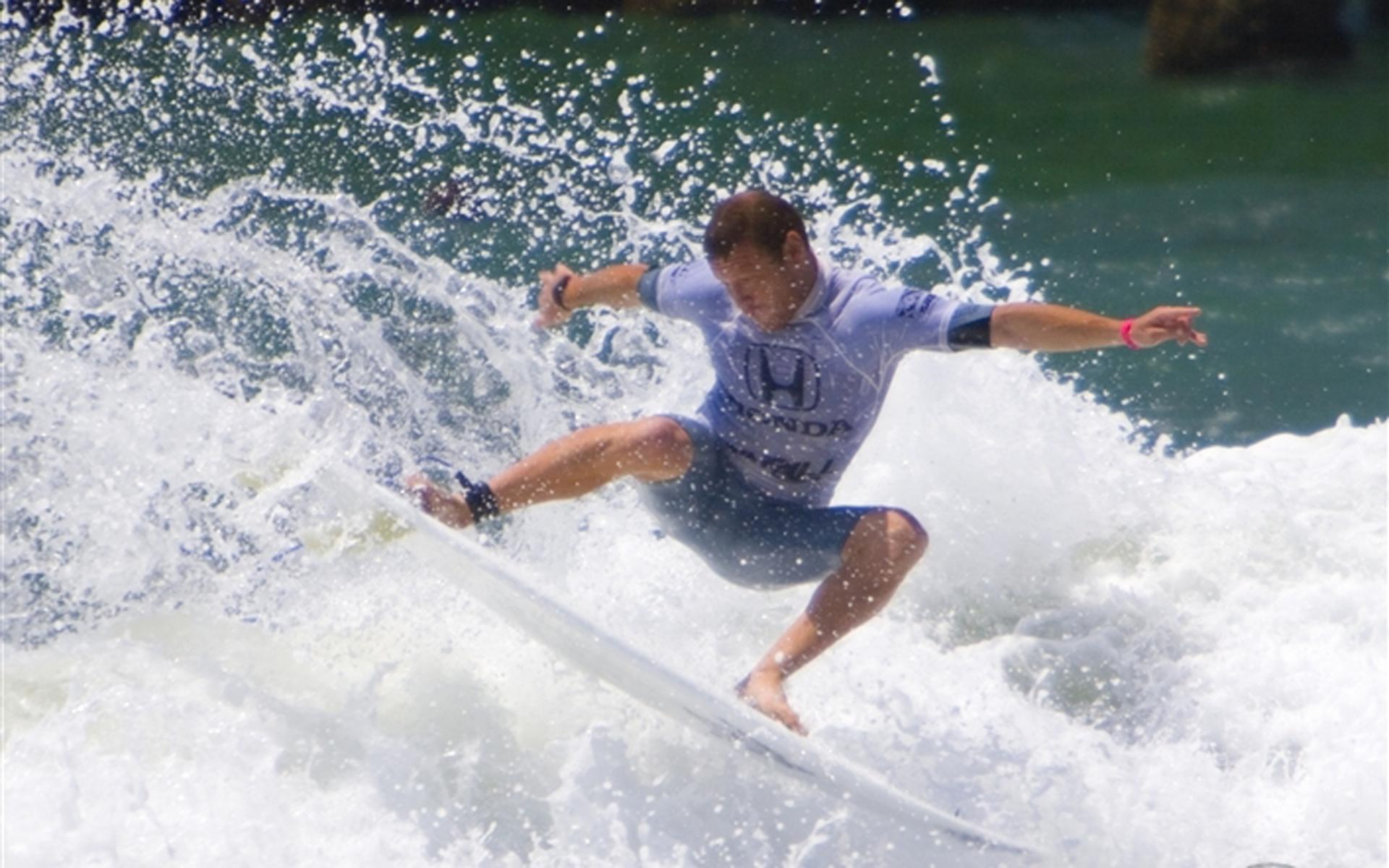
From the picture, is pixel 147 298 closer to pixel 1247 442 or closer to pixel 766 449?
pixel 766 449

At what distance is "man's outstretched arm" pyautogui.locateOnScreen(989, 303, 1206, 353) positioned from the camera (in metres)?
3.13

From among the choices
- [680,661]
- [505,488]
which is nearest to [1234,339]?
[680,661]

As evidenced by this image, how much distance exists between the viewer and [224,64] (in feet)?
31.8

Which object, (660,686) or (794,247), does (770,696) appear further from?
(794,247)

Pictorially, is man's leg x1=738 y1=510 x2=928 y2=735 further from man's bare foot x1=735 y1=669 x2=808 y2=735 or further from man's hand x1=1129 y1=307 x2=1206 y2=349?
man's hand x1=1129 y1=307 x2=1206 y2=349

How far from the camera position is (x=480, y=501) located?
331 centimetres

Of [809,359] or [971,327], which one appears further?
[809,359]

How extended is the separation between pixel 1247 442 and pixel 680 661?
9.20ft

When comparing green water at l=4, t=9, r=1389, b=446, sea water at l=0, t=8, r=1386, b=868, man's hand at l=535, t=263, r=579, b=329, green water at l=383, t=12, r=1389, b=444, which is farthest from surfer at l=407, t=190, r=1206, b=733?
green water at l=383, t=12, r=1389, b=444

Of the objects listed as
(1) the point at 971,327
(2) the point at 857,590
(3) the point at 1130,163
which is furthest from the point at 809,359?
(3) the point at 1130,163

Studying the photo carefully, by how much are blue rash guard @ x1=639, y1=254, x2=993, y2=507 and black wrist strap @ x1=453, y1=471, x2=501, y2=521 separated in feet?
1.72

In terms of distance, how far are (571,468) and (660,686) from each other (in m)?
0.48

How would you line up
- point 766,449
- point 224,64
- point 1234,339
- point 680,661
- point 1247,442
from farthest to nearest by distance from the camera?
point 224,64 → point 1234,339 → point 1247,442 → point 680,661 → point 766,449

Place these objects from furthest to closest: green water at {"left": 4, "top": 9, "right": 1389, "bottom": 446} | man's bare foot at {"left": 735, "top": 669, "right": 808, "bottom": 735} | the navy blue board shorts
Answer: green water at {"left": 4, "top": 9, "right": 1389, "bottom": 446}, the navy blue board shorts, man's bare foot at {"left": 735, "top": 669, "right": 808, "bottom": 735}
